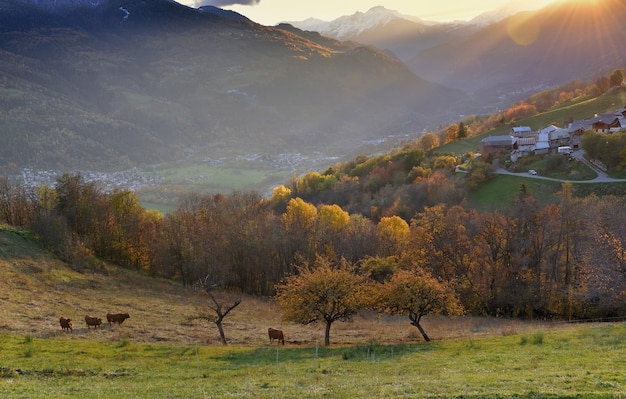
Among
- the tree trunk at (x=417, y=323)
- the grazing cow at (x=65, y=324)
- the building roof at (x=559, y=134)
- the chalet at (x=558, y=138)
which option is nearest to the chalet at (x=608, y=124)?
the building roof at (x=559, y=134)

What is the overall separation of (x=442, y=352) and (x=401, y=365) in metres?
4.50

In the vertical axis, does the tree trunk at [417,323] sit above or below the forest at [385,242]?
below

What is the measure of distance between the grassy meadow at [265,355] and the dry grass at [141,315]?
0.55 ft

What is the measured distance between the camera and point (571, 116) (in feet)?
423

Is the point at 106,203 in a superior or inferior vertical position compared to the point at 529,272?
superior

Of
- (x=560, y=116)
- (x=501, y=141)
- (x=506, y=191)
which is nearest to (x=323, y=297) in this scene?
(x=506, y=191)

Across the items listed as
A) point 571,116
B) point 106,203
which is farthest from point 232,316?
point 571,116

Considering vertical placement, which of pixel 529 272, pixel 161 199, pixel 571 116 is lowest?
pixel 529 272

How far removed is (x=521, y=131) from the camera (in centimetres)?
12462

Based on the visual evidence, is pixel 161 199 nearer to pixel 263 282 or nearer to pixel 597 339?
pixel 263 282

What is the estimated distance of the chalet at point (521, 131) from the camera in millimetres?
122444

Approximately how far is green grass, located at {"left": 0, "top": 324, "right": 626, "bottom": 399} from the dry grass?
12.8 feet

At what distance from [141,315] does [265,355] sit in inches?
756

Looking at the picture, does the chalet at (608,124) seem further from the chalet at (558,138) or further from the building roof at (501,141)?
the building roof at (501,141)
